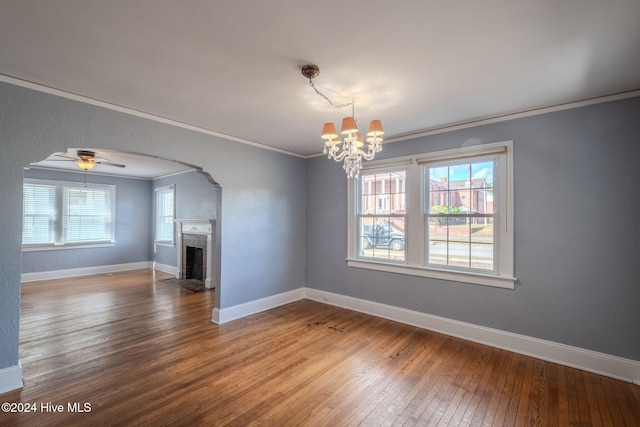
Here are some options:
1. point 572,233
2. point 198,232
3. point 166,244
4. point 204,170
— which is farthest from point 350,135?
point 166,244

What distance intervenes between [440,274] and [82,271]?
25.9 ft

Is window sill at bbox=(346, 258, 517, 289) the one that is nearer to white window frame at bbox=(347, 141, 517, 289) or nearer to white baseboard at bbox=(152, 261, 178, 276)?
white window frame at bbox=(347, 141, 517, 289)

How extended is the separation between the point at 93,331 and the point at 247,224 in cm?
227

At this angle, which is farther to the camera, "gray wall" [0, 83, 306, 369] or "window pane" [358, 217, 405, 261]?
"window pane" [358, 217, 405, 261]

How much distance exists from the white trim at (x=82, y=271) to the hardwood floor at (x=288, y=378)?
10.3 ft

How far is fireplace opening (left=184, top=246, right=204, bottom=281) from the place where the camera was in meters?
6.59

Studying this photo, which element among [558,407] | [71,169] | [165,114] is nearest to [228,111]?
[165,114]

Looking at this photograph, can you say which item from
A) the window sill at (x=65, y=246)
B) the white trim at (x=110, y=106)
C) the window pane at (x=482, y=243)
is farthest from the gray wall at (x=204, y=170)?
the window sill at (x=65, y=246)

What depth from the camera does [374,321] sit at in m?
3.93

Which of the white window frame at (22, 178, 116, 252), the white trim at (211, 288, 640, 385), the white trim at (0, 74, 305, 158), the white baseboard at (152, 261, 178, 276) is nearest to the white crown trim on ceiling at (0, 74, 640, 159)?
the white trim at (0, 74, 305, 158)

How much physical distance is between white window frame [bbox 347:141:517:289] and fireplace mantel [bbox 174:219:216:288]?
3171mm

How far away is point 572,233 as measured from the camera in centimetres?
279

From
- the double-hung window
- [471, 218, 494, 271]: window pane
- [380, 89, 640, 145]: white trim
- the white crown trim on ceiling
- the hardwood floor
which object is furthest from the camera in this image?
the double-hung window

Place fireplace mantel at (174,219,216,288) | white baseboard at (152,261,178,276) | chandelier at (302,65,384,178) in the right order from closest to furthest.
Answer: chandelier at (302,65,384,178), fireplace mantel at (174,219,216,288), white baseboard at (152,261,178,276)
